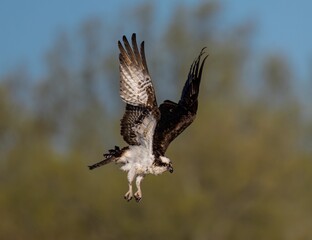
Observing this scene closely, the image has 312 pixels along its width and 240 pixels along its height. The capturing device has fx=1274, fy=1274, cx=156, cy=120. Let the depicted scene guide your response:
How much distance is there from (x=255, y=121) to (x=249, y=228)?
218 inches

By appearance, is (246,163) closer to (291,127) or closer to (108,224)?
(108,224)

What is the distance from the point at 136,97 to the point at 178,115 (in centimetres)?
181

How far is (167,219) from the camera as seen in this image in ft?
110

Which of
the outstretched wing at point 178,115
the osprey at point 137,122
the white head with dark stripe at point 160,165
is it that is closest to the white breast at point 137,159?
the osprey at point 137,122

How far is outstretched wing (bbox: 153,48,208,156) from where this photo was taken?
627 inches

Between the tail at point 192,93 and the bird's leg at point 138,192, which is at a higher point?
the tail at point 192,93

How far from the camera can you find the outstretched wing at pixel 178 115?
1594 cm

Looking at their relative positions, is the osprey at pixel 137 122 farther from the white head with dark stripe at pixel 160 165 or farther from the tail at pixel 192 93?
the tail at pixel 192 93

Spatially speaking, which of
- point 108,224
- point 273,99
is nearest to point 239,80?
point 273,99

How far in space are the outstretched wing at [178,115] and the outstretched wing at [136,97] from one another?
2.91 ft

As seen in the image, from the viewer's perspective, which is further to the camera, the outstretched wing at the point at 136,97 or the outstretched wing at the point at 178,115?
the outstretched wing at the point at 178,115

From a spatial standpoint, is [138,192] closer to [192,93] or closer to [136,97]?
[136,97]

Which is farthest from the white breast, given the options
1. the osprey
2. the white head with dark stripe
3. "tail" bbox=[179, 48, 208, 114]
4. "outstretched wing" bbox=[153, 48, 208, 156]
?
"tail" bbox=[179, 48, 208, 114]

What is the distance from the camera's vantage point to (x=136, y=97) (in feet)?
48.0
